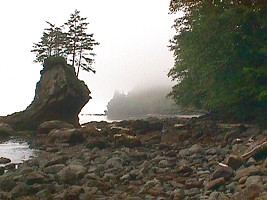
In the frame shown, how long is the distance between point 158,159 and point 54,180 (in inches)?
159

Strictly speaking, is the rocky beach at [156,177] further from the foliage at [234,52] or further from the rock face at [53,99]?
the rock face at [53,99]

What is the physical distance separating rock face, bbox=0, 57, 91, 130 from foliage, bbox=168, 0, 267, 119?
1904cm

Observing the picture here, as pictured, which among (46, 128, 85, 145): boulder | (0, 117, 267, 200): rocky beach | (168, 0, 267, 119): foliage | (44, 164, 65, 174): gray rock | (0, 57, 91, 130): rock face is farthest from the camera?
(0, 57, 91, 130): rock face

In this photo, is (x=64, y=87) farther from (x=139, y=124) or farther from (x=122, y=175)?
(x=122, y=175)

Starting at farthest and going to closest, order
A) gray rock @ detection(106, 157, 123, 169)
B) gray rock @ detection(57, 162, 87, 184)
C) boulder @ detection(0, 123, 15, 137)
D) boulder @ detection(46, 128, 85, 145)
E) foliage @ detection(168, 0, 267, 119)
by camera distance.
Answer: boulder @ detection(0, 123, 15, 137) < boulder @ detection(46, 128, 85, 145) < foliage @ detection(168, 0, 267, 119) < gray rock @ detection(106, 157, 123, 169) < gray rock @ detection(57, 162, 87, 184)

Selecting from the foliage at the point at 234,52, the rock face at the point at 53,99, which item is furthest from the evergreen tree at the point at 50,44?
the foliage at the point at 234,52

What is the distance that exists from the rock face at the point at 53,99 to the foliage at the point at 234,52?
62.5 feet

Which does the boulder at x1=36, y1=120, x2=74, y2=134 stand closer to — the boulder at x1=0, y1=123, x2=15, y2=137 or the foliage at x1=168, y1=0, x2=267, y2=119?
the boulder at x1=0, y1=123, x2=15, y2=137

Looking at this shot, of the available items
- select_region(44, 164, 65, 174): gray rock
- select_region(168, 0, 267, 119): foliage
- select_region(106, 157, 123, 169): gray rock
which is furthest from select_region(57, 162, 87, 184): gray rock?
select_region(168, 0, 267, 119): foliage

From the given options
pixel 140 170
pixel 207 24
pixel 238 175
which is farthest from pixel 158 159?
pixel 207 24

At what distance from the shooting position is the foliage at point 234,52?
18.0m

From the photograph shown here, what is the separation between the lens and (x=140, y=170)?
1156 centimetres

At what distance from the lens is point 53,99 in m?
36.8

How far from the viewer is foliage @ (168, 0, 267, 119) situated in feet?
59.1
